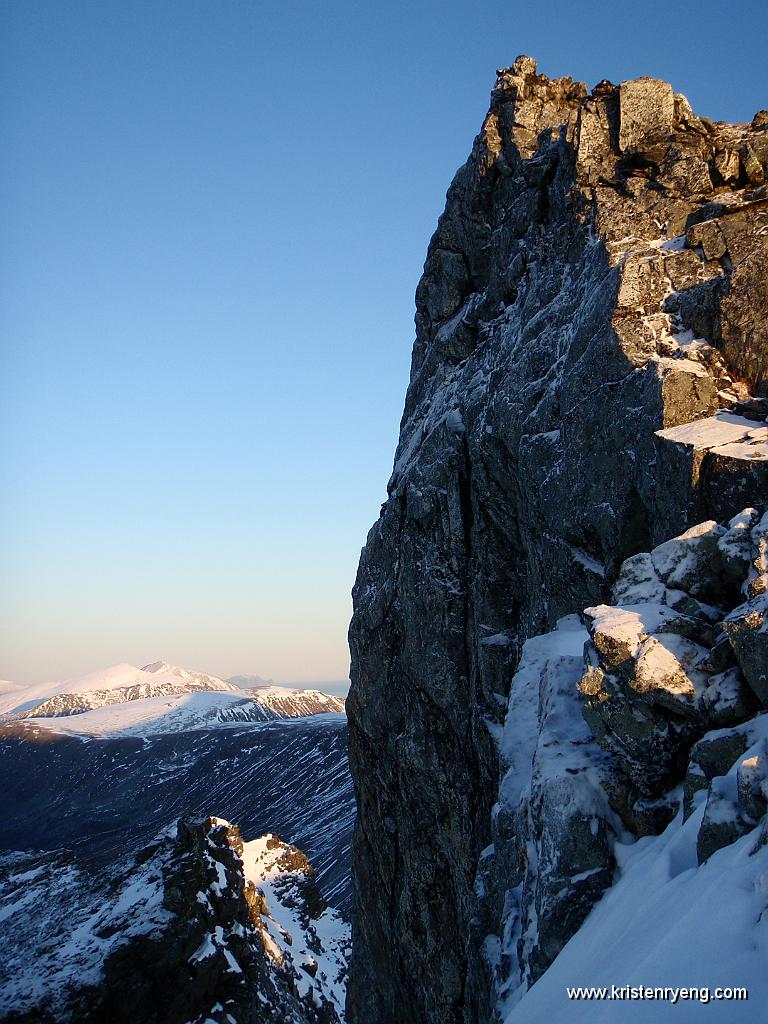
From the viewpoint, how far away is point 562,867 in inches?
493

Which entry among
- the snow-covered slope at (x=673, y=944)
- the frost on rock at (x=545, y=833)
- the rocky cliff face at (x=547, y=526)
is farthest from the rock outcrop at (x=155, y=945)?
the snow-covered slope at (x=673, y=944)

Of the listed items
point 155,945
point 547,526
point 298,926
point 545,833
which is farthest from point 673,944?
point 298,926

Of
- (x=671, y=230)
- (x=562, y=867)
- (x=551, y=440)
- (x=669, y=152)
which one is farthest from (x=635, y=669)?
(x=669, y=152)

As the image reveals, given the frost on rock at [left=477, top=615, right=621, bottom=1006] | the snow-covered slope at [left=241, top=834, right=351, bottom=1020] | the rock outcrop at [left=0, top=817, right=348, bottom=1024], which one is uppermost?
the frost on rock at [left=477, top=615, right=621, bottom=1006]

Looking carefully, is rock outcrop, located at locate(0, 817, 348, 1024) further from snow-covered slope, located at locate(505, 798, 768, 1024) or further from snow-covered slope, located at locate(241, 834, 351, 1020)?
snow-covered slope, located at locate(505, 798, 768, 1024)

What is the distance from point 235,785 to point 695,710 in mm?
168179

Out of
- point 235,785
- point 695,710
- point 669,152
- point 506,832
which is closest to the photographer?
point 695,710

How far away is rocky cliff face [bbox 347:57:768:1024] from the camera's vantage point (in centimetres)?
1330

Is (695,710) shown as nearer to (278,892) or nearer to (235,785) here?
(278,892)

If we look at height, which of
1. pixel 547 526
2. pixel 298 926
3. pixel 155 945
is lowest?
pixel 298 926

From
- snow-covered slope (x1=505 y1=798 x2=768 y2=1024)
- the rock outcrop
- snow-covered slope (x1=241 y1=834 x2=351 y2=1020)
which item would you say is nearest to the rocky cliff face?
snow-covered slope (x1=505 y1=798 x2=768 y2=1024)

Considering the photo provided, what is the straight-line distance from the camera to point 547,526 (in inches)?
960

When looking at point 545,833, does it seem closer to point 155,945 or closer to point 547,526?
point 547,526

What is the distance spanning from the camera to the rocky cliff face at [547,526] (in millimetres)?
13297
